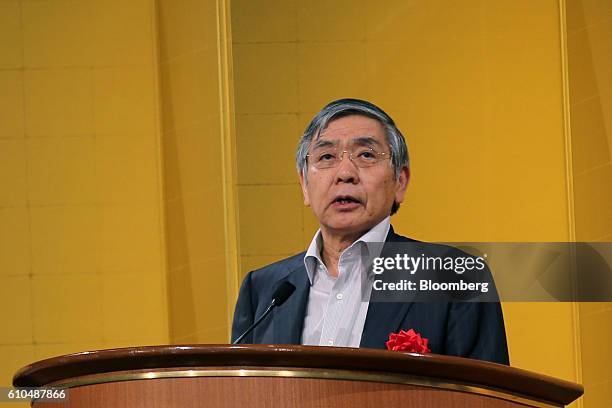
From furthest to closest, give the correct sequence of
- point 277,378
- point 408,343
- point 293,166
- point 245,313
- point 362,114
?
point 293,166 → point 362,114 → point 245,313 → point 408,343 → point 277,378

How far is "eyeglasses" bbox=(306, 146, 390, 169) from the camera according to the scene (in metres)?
3.06

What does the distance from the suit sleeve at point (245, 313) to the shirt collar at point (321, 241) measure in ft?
Answer: 0.65

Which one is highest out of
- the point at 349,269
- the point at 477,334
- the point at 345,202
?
the point at 345,202

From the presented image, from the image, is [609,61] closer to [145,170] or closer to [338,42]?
[338,42]

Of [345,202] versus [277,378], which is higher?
[345,202]

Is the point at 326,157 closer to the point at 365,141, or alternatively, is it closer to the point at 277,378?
the point at 365,141

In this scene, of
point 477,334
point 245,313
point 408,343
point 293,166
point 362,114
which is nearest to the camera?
point 408,343

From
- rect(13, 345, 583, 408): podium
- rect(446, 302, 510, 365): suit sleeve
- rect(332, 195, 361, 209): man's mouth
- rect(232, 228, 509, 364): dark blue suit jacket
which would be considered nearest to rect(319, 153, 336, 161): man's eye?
rect(332, 195, 361, 209): man's mouth

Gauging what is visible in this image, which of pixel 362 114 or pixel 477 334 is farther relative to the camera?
pixel 362 114

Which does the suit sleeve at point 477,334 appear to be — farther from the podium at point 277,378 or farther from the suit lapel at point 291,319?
the podium at point 277,378

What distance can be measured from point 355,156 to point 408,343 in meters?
0.70

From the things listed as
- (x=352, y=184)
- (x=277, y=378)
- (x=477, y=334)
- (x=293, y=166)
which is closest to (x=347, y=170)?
(x=352, y=184)

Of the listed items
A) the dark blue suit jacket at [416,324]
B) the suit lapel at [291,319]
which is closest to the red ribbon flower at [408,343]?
the dark blue suit jacket at [416,324]

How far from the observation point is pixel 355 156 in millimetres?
3059
